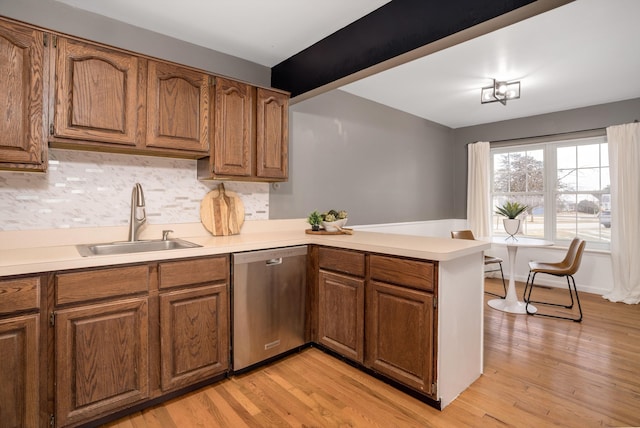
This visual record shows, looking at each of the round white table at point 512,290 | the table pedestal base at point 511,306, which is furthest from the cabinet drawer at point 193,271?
the table pedestal base at point 511,306

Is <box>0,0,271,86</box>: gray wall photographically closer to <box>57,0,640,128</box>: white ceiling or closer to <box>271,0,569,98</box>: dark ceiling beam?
<box>57,0,640,128</box>: white ceiling

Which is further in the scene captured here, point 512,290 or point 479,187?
point 479,187

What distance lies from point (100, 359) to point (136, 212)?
0.97 meters

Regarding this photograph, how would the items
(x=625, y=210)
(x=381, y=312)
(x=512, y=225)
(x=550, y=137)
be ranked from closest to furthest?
(x=381, y=312)
(x=512, y=225)
(x=625, y=210)
(x=550, y=137)

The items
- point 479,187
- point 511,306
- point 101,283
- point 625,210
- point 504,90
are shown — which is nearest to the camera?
point 101,283

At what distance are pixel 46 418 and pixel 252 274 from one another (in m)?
1.21

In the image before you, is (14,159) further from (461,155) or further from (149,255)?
(461,155)

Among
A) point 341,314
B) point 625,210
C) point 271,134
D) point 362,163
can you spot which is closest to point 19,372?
point 341,314

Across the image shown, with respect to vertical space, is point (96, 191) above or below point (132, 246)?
above

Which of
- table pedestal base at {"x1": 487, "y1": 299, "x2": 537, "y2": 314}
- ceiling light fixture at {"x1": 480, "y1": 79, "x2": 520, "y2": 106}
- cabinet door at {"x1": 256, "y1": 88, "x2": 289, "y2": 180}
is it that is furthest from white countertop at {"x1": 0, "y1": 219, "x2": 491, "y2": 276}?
ceiling light fixture at {"x1": 480, "y1": 79, "x2": 520, "y2": 106}

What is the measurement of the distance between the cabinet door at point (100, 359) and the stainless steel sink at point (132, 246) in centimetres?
47

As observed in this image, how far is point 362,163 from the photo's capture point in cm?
397

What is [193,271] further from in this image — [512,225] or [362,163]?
[512,225]

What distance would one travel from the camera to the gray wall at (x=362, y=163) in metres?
3.33
